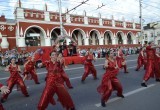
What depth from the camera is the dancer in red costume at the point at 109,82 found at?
6.97 metres

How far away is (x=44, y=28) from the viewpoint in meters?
35.3

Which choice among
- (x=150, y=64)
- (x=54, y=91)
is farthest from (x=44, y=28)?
(x=54, y=91)

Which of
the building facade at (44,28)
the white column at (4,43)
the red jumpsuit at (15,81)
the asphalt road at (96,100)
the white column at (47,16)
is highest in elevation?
the white column at (47,16)

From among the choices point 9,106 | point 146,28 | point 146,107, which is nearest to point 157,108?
point 146,107

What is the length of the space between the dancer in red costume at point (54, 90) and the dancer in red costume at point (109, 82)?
1.26 metres

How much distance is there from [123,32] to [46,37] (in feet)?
70.2

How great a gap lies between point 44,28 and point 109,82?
29190 millimetres

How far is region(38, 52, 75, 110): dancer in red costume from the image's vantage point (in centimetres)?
590

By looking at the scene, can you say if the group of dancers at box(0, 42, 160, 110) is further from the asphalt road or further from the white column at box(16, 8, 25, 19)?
the white column at box(16, 8, 25, 19)

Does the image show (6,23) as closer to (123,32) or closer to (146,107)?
(123,32)

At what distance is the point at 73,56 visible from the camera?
2388 centimetres

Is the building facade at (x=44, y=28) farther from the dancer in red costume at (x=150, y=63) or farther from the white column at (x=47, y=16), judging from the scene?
the dancer in red costume at (x=150, y=63)

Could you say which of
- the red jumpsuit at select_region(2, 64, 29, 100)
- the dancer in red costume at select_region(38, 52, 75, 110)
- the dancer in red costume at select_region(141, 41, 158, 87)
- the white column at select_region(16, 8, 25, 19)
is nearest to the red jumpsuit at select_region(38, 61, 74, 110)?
the dancer in red costume at select_region(38, 52, 75, 110)

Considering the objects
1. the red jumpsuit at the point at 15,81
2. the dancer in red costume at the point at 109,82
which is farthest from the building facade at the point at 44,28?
the dancer in red costume at the point at 109,82
